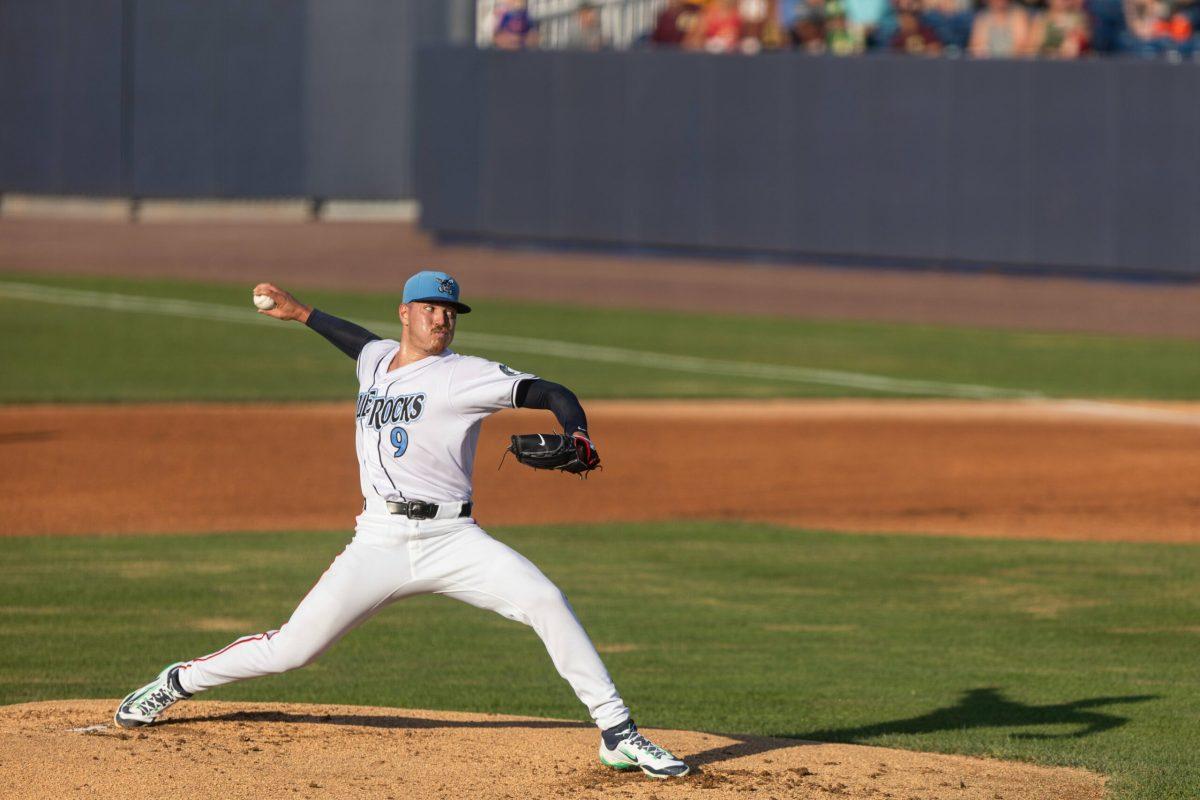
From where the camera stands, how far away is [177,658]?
29.6 ft

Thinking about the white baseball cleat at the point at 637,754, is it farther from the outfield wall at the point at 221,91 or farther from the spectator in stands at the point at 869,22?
the outfield wall at the point at 221,91

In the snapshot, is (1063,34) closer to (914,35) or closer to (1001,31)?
(1001,31)

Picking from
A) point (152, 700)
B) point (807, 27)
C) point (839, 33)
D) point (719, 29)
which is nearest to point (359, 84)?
point (719, 29)

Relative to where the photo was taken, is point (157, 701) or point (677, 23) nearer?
point (157, 701)

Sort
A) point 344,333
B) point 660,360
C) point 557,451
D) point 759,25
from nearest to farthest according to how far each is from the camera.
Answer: point 557,451, point 344,333, point 660,360, point 759,25

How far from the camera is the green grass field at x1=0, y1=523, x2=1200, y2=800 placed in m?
8.10

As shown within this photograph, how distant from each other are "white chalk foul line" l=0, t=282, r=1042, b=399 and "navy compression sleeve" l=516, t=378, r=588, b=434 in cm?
1383

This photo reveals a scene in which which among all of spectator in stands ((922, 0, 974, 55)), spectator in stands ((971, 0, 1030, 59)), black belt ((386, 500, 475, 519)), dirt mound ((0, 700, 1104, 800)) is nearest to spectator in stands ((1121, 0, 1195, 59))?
spectator in stands ((971, 0, 1030, 59))

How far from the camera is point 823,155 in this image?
2758 centimetres

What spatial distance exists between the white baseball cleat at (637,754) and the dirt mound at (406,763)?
0.06 m

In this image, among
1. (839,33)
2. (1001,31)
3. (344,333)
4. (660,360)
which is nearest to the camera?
(344,333)

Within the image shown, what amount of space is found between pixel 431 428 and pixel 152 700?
60.6 inches

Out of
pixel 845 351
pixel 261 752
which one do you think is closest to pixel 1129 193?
pixel 845 351

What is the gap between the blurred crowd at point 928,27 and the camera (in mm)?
26188
